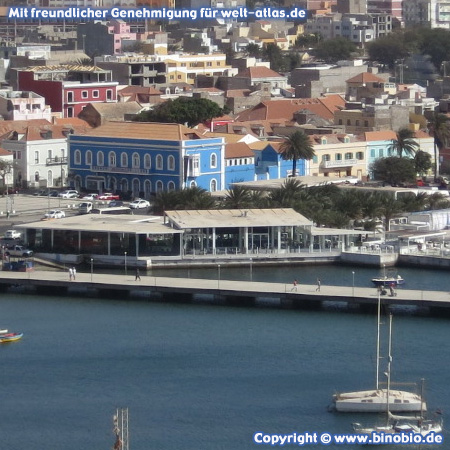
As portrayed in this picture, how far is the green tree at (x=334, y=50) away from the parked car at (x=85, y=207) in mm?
38292

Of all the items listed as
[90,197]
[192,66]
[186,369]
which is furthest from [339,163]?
[192,66]

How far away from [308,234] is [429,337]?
7325 mm

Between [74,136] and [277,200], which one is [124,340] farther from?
[74,136]

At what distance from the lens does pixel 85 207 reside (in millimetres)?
40156

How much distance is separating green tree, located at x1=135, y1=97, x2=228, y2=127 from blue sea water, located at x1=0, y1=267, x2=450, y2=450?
17225 millimetres

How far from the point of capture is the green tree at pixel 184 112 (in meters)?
48.7

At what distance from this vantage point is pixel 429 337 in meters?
28.3

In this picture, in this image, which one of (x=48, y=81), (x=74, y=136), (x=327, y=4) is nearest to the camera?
(x=74, y=136)

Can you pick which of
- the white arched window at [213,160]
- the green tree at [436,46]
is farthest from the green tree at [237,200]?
the green tree at [436,46]

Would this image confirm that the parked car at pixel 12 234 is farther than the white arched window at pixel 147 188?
No

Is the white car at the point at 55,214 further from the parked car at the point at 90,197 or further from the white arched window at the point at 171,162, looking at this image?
the white arched window at the point at 171,162

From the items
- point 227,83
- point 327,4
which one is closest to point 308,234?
point 227,83

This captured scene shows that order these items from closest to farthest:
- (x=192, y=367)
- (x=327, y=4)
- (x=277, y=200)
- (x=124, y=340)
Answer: (x=192, y=367)
(x=124, y=340)
(x=277, y=200)
(x=327, y=4)

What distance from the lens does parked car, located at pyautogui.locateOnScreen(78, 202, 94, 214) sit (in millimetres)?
39781
